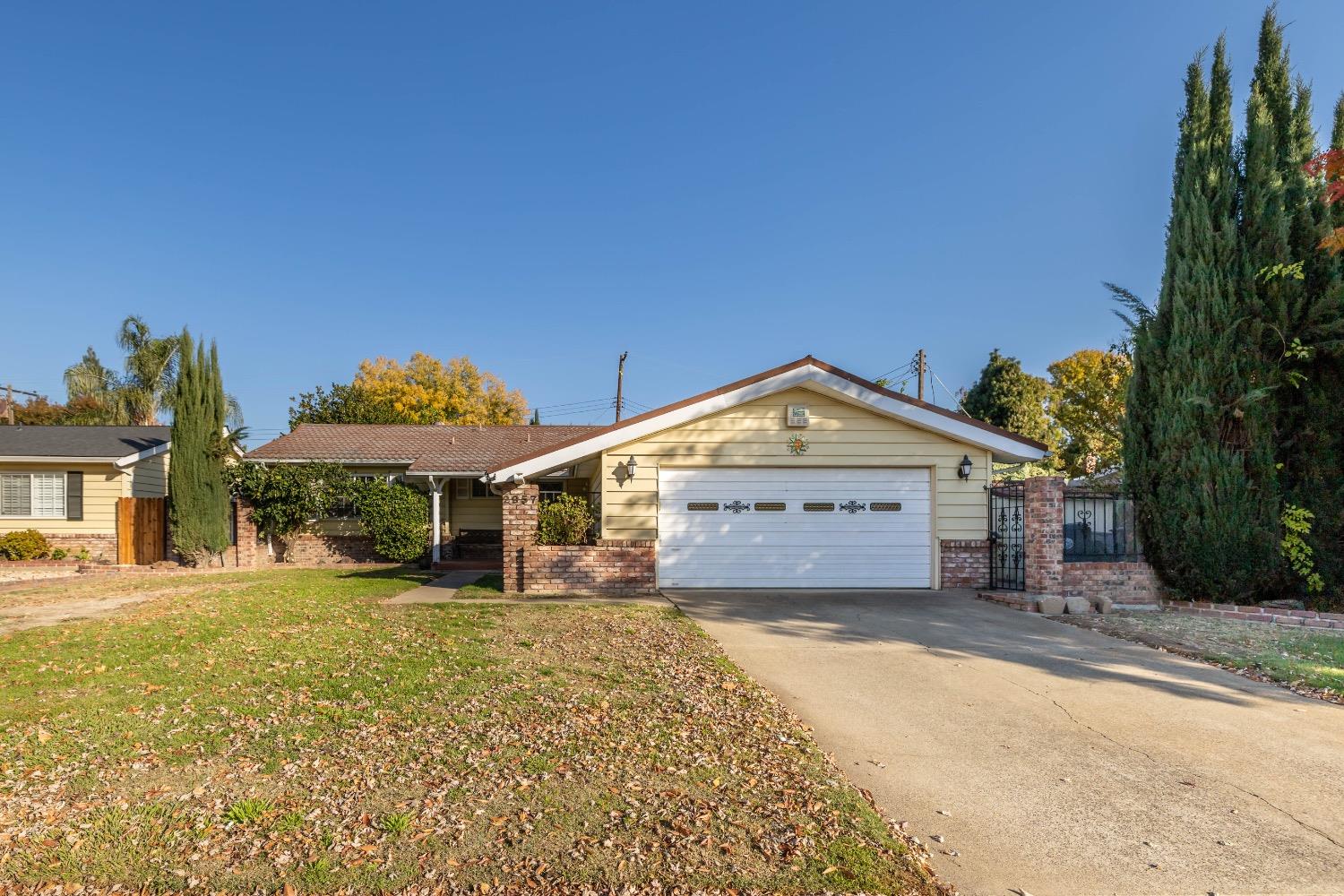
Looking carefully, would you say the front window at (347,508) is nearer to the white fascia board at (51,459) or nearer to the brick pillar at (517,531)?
the white fascia board at (51,459)

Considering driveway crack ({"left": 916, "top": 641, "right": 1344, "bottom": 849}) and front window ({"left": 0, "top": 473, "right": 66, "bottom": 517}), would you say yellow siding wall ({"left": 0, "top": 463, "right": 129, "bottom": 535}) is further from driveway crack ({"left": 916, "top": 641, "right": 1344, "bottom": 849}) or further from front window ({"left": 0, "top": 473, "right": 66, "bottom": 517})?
driveway crack ({"left": 916, "top": 641, "right": 1344, "bottom": 849})

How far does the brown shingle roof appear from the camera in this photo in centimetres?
1900

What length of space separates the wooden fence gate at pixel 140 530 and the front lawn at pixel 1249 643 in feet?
65.9

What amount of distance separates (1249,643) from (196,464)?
19289 mm

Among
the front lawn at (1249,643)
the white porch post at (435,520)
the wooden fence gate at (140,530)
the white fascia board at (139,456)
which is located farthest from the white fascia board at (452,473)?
the front lawn at (1249,643)

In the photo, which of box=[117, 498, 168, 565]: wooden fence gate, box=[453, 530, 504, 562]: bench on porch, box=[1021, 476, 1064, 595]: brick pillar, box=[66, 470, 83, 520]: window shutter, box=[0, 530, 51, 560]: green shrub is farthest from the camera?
box=[453, 530, 504, 562]: bench on porch

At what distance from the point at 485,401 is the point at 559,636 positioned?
3441 cm

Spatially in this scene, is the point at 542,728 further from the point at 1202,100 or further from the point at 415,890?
the point at 1202,100

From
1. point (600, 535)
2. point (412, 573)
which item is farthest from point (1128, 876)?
point (412, 573)

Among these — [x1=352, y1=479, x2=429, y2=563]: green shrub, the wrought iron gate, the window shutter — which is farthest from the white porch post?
the wrought iron gate

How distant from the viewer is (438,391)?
38281 millimetres

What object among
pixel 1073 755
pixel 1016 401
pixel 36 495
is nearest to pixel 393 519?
pixel 36 495

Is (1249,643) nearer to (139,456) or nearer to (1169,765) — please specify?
(1169,765)

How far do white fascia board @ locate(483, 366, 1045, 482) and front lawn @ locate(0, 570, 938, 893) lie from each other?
465 cm
